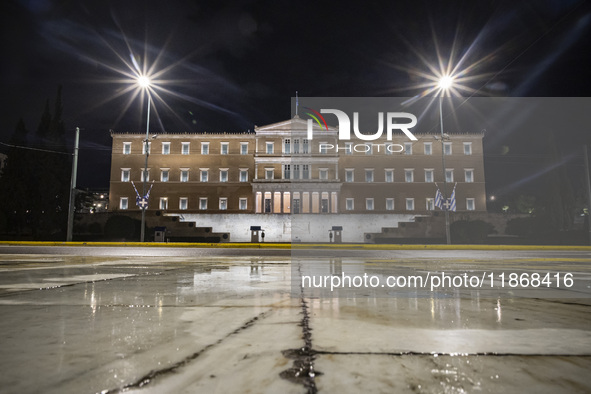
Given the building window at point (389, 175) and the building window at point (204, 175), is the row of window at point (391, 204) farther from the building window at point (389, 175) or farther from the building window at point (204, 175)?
the building window at point (204, 175)

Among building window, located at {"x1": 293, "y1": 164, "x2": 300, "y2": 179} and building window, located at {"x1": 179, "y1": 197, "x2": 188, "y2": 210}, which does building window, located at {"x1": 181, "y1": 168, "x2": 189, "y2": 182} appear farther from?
building window, located at {"x1": 293, "y1": 164, "x2": 300, "y2": 179}

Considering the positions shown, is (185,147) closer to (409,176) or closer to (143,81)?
(143,81)

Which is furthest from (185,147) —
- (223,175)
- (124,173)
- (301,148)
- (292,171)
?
(301,148)

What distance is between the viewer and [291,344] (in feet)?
7.02

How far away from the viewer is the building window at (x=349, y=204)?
47656mm

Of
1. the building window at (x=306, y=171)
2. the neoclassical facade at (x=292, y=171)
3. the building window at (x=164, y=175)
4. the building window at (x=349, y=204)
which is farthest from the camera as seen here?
the building window at (x=164, y=175)

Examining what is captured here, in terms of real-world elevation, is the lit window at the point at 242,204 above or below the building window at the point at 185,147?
below

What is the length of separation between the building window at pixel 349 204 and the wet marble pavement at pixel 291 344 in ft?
145

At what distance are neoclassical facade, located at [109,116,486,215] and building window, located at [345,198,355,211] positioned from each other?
0.42 feet

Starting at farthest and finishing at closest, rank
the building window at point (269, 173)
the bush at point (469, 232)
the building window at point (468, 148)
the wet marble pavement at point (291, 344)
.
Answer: the building window at point (269, 173), the building window at point (468, 148), the bush at point (469, 232), the wet marble pavement at point (291, 344)

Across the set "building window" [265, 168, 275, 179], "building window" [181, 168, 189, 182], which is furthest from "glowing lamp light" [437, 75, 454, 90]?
"building window" [181, 168, 189, 182]

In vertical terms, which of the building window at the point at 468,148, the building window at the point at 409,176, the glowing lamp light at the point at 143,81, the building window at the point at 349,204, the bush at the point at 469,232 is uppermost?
the building window at the point at 468,148

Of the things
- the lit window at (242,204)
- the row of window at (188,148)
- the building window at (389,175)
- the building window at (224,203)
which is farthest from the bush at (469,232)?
the row of window at (188,148)

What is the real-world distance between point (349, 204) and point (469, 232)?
1871 cm
